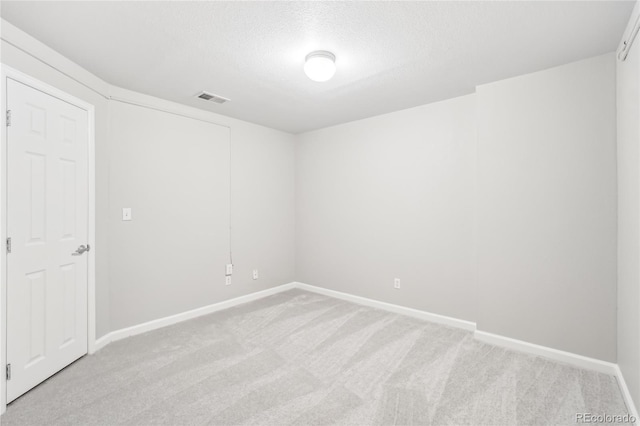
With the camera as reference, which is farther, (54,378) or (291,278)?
(291,278)

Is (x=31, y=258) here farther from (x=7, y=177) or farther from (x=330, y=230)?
(x=330, y=230)

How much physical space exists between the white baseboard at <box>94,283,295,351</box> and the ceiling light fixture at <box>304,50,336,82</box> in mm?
2887

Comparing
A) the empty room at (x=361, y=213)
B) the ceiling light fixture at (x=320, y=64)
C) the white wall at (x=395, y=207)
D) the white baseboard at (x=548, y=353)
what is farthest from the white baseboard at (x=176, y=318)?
the ceiling light fixture at (x=320, y=64)

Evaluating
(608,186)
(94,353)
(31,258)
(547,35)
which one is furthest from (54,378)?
(608,186)

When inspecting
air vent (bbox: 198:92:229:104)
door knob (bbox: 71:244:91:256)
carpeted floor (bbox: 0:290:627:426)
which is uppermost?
air vent (bbox: 198:92:229:104)

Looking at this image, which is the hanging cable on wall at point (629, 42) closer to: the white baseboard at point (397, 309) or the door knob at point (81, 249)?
the white baseboard at point (397, 309)

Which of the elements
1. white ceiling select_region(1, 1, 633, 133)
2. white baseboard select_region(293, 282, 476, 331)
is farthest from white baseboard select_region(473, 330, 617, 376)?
white ceiling select_region(1, 1, 633, 133)

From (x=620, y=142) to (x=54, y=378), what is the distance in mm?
4494

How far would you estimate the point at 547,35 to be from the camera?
2041 mm

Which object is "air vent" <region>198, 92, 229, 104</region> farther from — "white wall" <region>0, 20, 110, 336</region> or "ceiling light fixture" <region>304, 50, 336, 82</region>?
"ceiling light fixture" <region>304, 50, 336, 82</region>

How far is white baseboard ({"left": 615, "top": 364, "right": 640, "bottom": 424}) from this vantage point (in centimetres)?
181

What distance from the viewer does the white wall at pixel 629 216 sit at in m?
1.80

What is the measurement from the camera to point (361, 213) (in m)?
4.02

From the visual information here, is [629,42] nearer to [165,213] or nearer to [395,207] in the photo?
[395,207]
